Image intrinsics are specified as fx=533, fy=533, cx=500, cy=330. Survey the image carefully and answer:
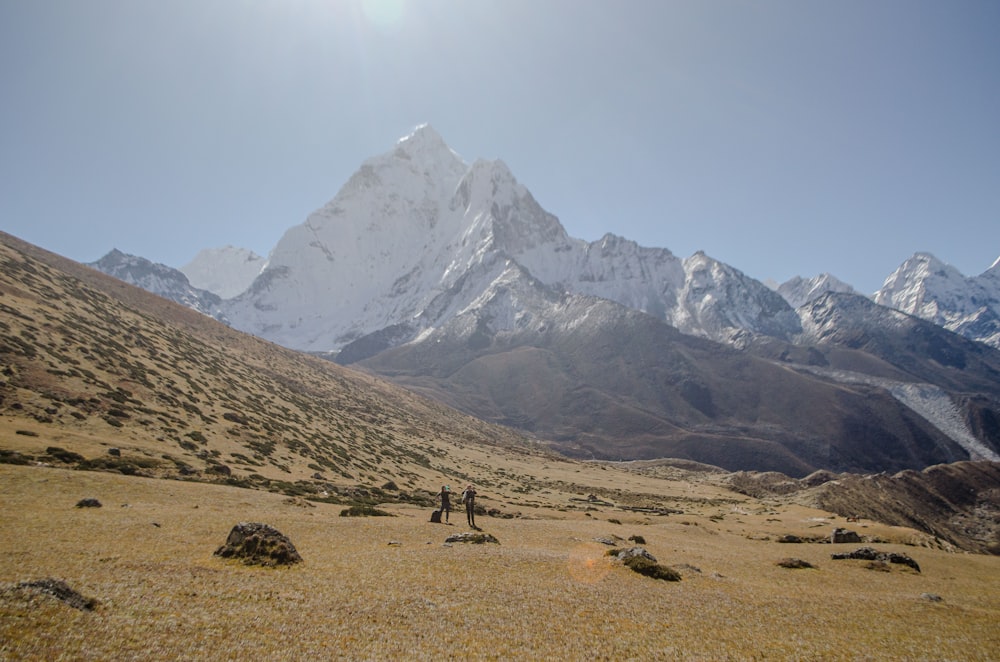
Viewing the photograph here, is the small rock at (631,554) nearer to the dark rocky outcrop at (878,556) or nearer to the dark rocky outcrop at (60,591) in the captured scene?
the dark rocky outcrop at (878,556)

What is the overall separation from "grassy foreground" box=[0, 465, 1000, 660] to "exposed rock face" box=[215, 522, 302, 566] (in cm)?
44

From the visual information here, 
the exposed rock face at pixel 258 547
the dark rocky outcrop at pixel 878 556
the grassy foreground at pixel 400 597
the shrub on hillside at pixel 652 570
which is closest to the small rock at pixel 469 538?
the grassy foreground at pixel 400 597

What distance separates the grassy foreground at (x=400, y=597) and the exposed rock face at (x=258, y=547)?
44 centimetres

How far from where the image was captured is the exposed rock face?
14.7 metres

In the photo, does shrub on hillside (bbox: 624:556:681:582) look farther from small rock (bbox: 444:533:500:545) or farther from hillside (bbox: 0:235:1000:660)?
small rock (bbox: 444:533:500:545)

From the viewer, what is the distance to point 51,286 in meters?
57.3

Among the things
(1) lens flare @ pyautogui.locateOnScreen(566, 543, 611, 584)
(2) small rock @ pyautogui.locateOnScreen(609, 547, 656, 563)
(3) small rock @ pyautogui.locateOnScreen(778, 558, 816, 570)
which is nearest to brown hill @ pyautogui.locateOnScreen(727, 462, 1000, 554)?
(3) small rock @ pyautogui.locateOnScreen(778, 558, 816, 570)

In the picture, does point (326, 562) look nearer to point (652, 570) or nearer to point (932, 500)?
point (652, 570)

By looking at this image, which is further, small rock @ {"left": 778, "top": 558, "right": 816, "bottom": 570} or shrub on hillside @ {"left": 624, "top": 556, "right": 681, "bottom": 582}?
small rock @ {"left": 778, "top": 558, "right": 816, "bottom": 570}

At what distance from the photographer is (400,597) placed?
42.0ft

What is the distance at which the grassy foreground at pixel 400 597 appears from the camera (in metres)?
9.62

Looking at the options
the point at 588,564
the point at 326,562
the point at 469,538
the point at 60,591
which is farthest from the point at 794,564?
the point at 60,591

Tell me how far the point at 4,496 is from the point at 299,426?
124 feet

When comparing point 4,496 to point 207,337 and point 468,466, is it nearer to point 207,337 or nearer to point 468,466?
point 468,466
